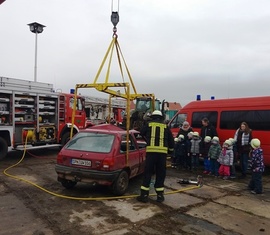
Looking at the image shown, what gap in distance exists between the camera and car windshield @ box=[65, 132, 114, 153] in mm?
6094

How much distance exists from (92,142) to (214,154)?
13.0 ft

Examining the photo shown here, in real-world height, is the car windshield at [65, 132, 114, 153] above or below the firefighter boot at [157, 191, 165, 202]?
above

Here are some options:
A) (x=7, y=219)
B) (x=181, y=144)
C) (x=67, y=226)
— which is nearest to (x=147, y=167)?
(x=67, y=226)

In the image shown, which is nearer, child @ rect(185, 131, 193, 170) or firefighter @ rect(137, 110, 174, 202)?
firefighter @ rect(137, 110, 174, 202)

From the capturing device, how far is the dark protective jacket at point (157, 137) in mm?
5930

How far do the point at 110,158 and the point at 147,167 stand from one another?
2.53 feet

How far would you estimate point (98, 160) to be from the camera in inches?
229

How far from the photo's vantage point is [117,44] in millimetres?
9047

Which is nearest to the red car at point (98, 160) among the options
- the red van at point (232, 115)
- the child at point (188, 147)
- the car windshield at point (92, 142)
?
the car windshield at point (92, 142)

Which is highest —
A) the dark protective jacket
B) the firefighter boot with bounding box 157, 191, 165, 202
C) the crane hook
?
the crane hook

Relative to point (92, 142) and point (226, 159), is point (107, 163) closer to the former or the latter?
point (92, 142)

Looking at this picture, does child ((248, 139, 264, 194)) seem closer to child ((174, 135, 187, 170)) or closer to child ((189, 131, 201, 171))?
child ((189, 131, 201, 171))

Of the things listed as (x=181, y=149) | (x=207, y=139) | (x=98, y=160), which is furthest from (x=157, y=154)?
(x=181, y=149)

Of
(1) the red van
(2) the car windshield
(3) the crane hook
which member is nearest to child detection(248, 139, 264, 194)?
(1) the red van
